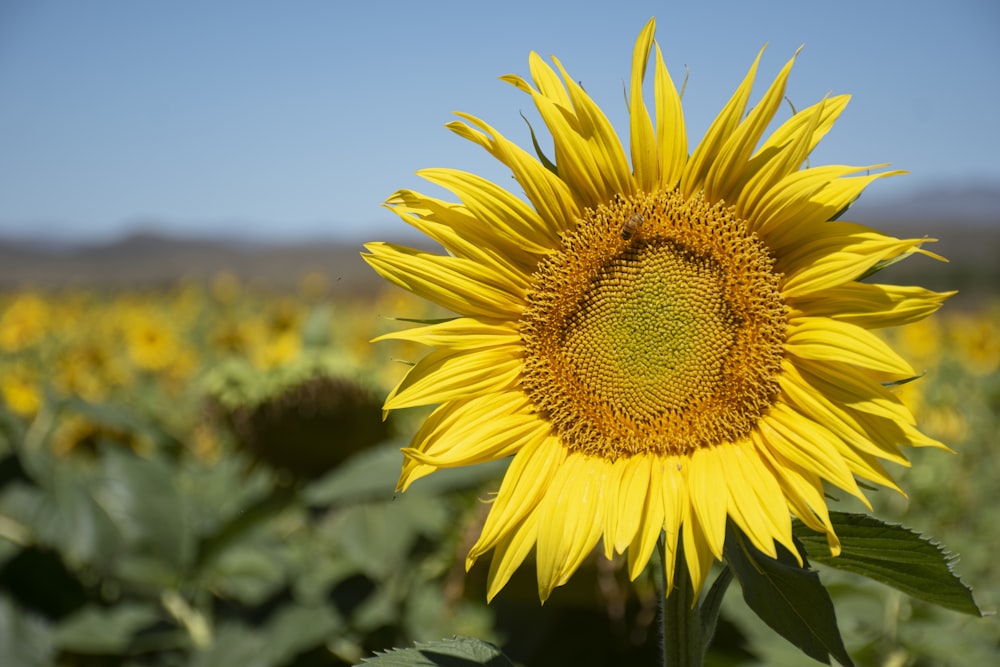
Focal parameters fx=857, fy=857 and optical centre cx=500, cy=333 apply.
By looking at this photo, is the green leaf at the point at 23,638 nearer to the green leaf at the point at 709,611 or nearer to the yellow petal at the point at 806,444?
the green leaf at the point at 709,611

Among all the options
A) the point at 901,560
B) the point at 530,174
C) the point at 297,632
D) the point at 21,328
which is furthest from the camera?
the point at 21,328

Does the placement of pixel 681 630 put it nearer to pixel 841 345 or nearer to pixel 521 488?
pixel 521 488

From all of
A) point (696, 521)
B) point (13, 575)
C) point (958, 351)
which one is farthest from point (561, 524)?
point (958, 351)

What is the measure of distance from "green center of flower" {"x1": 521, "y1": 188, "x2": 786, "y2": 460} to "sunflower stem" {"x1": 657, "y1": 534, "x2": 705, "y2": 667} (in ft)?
0.69

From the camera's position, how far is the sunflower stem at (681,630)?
42.3 inches

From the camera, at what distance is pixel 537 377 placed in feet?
4.33

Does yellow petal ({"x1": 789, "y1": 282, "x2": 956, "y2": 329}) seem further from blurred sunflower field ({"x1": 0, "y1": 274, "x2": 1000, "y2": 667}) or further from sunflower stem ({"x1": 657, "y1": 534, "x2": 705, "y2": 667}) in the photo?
blurred sunflower field ({"x1": 0, "y1": 274, "x2": 1000, "y2": 667})

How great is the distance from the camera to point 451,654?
3.44 feet

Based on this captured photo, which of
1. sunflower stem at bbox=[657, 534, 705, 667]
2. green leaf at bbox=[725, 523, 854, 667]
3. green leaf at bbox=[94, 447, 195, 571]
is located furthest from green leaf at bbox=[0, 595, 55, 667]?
green leaf at bbox=[725, 523, 854, 667]

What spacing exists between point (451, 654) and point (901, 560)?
0.54 metres

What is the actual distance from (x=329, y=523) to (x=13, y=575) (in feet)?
3.71

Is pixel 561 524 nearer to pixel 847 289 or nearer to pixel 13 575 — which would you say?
pixel 847 289

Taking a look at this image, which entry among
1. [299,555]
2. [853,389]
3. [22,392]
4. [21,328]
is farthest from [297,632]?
[21,328]

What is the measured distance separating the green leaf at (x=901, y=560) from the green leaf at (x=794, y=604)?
0.07m
